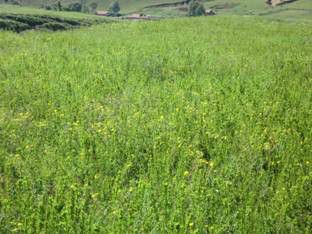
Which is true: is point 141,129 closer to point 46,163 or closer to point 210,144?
point 210,144

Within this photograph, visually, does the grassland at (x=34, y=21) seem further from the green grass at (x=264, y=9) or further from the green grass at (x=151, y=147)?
the green grass at (x=264, y=9)

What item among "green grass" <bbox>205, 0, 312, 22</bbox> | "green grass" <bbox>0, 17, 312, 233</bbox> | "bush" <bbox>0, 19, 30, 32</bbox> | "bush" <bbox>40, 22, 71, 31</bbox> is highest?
"bush" <bbox>0, 19, 30, 32</bbox>

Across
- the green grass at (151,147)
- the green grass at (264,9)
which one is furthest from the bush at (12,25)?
the green grass at (264,9)

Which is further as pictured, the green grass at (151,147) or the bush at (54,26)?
the bush at (54,26)

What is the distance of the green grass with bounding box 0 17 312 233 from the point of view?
15.6 ft

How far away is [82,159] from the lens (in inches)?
229

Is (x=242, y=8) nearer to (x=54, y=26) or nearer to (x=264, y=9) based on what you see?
(x=264, y=9)

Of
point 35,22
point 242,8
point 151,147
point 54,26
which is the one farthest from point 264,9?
point 151,147

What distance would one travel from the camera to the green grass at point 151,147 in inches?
187

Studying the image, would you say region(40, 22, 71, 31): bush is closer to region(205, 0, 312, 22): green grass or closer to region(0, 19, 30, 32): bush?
region(0, 19, 30, 32): bush

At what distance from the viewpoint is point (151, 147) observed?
6.62 m

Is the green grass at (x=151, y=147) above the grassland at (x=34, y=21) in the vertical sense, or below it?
below

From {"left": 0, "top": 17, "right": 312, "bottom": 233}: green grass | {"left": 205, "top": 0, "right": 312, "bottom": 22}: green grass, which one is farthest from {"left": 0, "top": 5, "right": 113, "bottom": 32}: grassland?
{"left": 205, "top": 0, "right": 312, "bottom": 22}: green grass

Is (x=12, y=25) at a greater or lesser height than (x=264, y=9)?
greater
